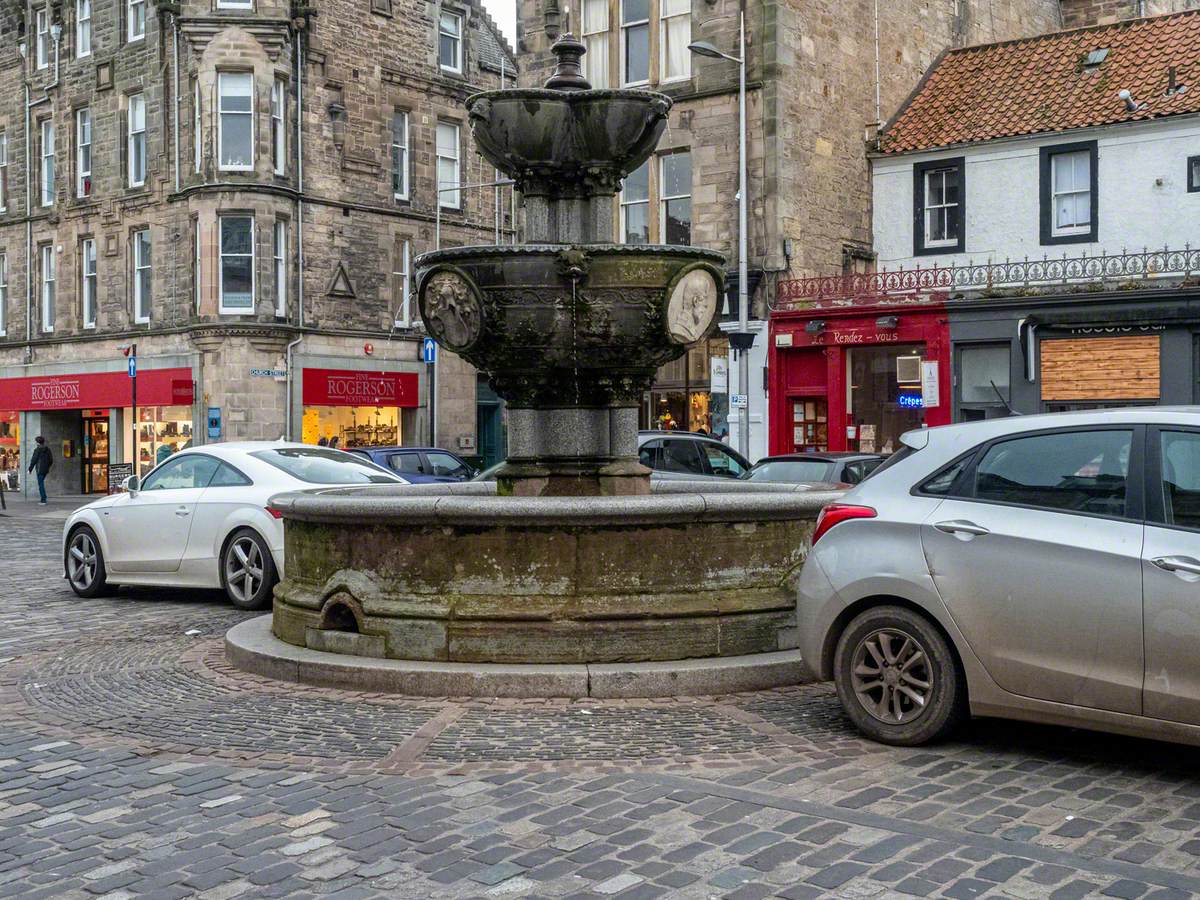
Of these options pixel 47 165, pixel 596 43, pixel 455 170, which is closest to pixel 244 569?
pixel 596 43

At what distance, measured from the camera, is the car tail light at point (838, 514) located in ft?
23.5

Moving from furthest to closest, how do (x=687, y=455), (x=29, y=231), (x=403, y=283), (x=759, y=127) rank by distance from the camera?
(x=29, y=231)
(x=403, y=283)
(x=759, y=127)
(x=687, y=455)

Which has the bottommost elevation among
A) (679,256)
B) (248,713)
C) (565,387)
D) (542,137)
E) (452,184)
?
(248,713)

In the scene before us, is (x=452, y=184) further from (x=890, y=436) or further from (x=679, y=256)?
(x=679, y=256)

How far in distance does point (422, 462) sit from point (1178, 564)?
653 inches

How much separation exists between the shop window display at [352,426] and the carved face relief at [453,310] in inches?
1059

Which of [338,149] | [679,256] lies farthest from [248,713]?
[338,149]

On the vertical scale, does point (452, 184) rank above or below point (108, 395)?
above

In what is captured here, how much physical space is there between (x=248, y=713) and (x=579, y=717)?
1949 millimetres

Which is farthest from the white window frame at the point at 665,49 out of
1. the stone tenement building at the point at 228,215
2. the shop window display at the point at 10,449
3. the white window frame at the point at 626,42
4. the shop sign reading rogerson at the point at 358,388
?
the shop window display at the point at 10,449

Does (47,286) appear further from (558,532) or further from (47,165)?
(558,532)

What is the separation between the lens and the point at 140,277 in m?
38.6

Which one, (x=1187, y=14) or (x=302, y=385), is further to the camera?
(x=302, y=385)

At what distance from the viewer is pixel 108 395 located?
129ft
